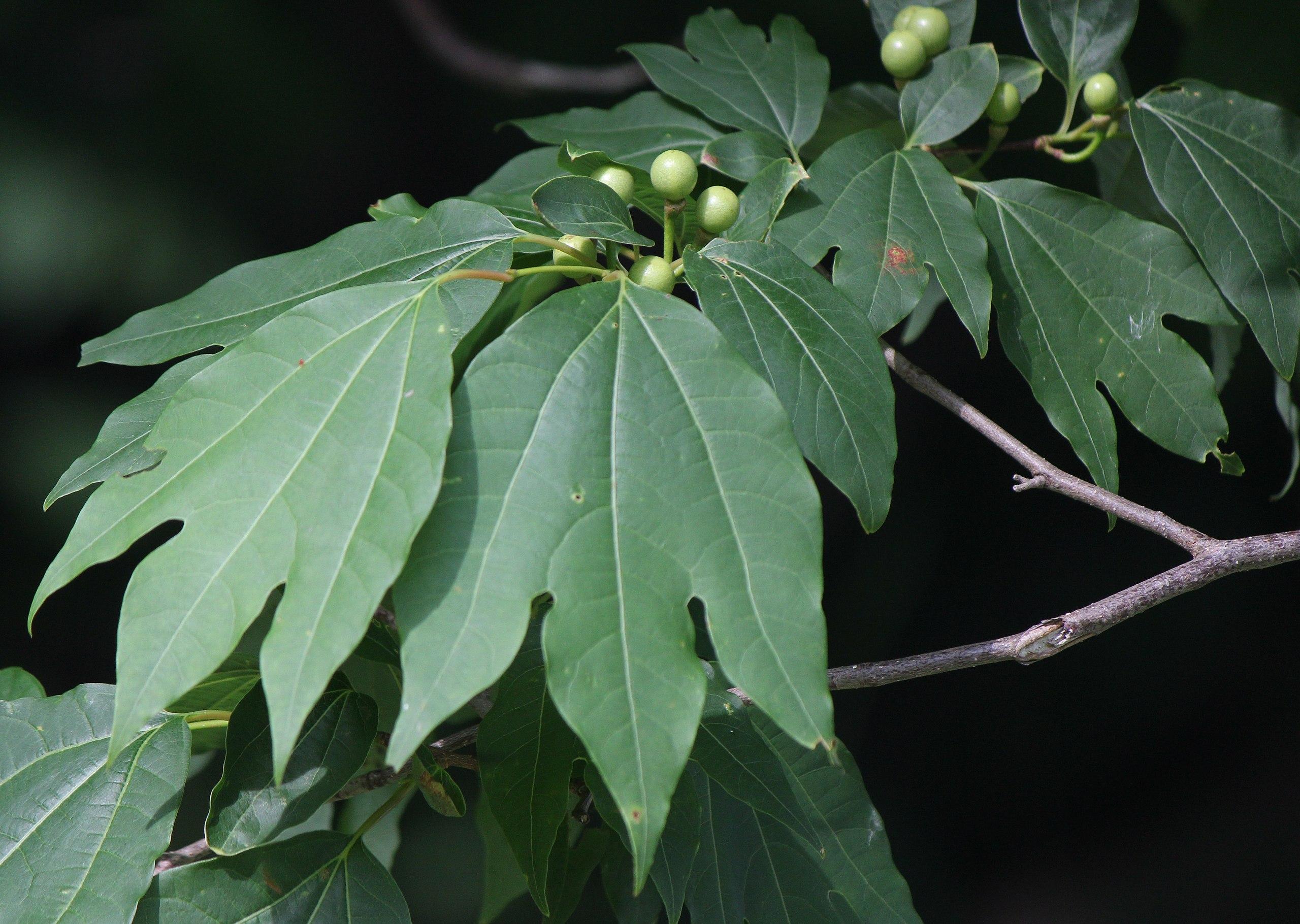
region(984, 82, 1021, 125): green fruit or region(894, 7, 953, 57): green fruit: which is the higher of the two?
region(894, 7, 953, 57): green fruit

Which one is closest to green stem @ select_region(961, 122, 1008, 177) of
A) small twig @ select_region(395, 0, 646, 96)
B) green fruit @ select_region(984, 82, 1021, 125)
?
green fruit @ select_region(984, 82, 1021, 125)

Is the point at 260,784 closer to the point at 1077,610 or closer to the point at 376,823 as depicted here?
the point at 376,823

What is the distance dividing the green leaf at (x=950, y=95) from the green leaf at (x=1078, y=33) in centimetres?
11

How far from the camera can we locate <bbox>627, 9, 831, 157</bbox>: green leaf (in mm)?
1057

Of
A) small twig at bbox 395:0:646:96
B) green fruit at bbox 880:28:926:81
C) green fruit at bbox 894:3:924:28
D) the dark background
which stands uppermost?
small twig at bbox 395:0:646:96

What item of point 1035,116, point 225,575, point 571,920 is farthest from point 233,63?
point 225,575

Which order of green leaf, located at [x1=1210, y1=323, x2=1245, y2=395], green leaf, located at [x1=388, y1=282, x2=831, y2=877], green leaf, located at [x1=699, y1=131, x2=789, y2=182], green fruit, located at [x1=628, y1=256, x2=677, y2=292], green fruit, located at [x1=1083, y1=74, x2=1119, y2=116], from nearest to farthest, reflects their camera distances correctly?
green leaf, located at [x1=388, y1=282, x2=831, y2=877]
green fruit, located at [x1=628, y1=256, x2=677, y2=292]
green leaf, located at [x1=699, y1=131, x2=789, y2=182]
green fruit, located at [x1=1083, y1=74, x2=1119, y2=116]
green leaf, located at [x1=1210, y1=323, x2=1245, y2=395]

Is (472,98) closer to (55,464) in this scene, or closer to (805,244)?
(55,464)

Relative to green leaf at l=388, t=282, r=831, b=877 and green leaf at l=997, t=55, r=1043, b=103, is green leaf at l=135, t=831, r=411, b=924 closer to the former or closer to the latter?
green leaf at l=388, t=282, r=831, b=877

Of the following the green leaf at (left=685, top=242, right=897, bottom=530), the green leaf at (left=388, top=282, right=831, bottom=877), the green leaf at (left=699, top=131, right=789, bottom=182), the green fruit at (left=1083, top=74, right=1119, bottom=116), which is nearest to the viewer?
the green leaf at (left=388, top=282, right=831, bottom=877)

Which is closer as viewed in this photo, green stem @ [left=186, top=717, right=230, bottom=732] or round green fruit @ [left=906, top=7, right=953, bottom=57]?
green stem @ [left=186, top=717, right=230, bottom=732]

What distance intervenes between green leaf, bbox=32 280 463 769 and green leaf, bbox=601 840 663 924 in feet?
1.45

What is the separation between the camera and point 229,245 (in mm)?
2293

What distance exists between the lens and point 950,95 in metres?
0.98
